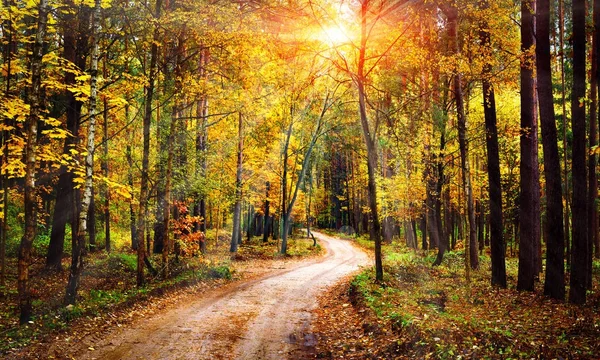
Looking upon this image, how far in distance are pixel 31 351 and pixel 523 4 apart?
15.8 meters

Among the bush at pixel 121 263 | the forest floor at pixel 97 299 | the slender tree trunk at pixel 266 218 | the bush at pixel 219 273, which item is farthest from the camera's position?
the slender tree trunk at pixel 266 218

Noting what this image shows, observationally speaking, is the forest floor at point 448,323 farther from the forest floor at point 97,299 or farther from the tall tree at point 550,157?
the forest floor at point 97,299

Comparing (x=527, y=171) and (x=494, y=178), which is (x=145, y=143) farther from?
(x=527, y=171)

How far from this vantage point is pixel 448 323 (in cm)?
831

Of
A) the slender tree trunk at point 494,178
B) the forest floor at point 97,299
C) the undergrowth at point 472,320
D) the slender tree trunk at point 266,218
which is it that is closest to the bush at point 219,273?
the forest floor at point 97,299

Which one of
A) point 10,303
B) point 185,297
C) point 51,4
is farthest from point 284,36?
point 10,303

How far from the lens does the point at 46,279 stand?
48.4ft

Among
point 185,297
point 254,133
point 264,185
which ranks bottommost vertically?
point 185,297

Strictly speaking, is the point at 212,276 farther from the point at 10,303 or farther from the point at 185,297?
the point at 10,303

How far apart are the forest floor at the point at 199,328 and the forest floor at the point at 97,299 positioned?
0.14 ft

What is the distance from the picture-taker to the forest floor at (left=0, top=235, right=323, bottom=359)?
816cm

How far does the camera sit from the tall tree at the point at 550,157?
1124cm

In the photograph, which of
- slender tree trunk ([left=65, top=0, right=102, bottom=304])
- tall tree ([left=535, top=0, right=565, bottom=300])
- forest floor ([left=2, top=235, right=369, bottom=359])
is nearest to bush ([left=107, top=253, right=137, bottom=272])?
forest floor ([left=2, top=235, right=369, bottom=359])

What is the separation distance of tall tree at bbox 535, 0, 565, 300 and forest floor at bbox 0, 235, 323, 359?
11.2 meters
